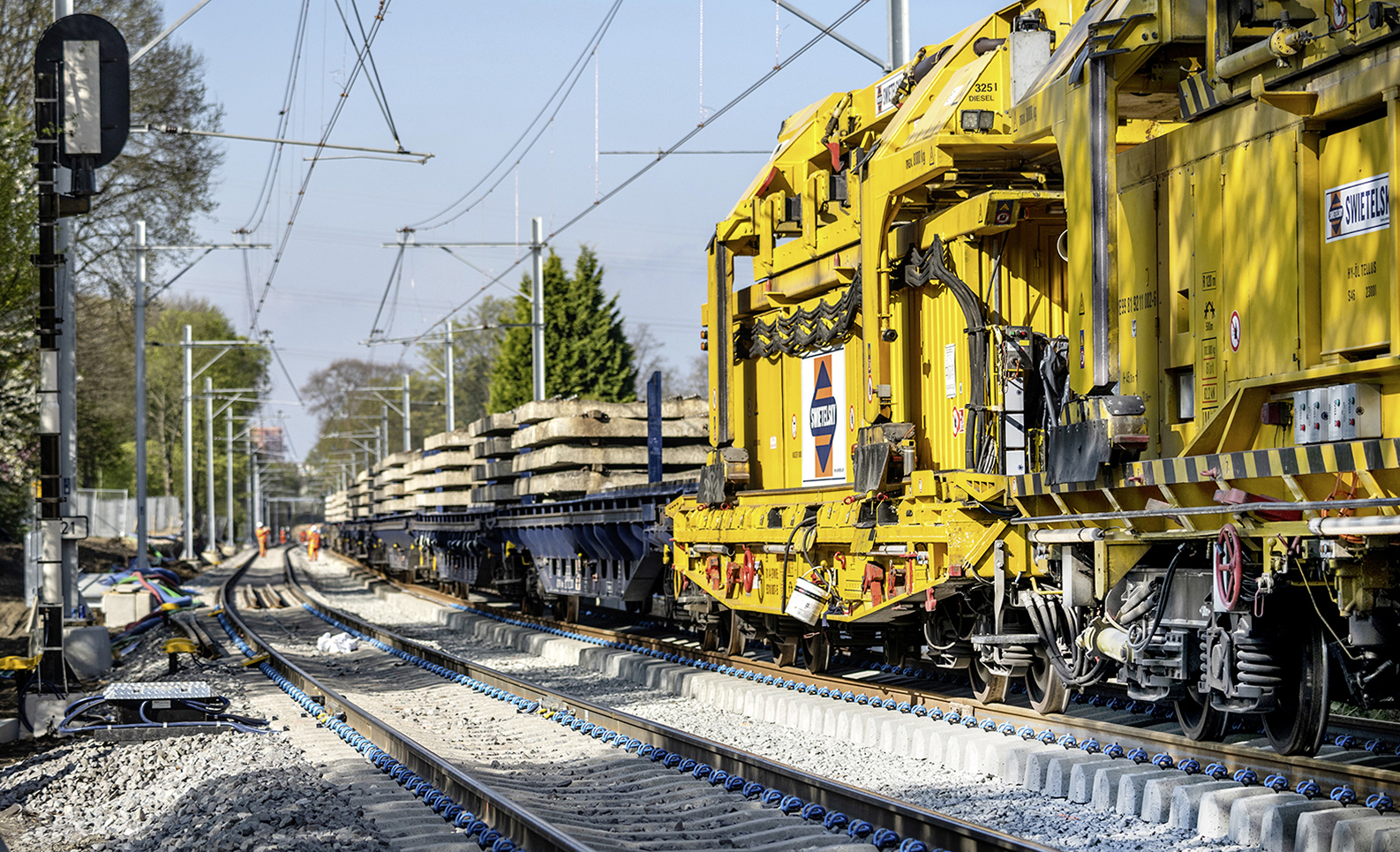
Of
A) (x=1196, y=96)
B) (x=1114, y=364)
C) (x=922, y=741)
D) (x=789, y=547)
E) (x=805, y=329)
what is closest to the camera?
(x=1196, y=96)

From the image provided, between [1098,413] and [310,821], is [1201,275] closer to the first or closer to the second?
[1098,413]

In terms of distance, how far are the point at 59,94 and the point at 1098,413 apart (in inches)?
414

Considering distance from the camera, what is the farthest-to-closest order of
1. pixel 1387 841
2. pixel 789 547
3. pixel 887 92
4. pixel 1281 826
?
pixel 789 547 → pixel 887 92 → pixel 1281 826 → pixel 1387 841

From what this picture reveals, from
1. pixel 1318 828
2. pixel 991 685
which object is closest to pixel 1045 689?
pixel 991 685

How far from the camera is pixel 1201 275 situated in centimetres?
708

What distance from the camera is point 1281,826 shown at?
5.87 m

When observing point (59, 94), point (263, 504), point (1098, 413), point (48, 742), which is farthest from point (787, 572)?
point (263, 504)

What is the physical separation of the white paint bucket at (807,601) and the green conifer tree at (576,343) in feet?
149

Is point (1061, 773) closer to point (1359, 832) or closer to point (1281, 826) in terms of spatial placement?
point (1281, 826)

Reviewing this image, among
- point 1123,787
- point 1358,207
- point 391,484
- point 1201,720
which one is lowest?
point 1123,787

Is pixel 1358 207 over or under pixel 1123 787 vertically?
over

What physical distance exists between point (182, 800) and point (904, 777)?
426 centimetres

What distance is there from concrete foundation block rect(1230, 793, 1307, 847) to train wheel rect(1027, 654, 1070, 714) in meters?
2.26

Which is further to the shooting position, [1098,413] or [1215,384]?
[1098,413]
